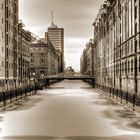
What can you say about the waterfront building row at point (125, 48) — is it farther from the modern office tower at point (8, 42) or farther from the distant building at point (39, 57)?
the distant building at point (39, 57)

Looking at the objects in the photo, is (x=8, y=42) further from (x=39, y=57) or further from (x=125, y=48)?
(x=39, y=57)

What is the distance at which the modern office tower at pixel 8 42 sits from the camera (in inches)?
2680

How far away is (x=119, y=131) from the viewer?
24375 mm

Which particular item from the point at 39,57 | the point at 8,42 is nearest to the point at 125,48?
the point at 8,42

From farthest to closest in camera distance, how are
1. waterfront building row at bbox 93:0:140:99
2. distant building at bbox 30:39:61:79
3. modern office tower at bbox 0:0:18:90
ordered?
distant building at bbox 30:39:61:79 → modern office tower at bbox 0:0:18:90 → waterfront building row at bbox 93:0:140:99

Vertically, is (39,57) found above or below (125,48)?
above

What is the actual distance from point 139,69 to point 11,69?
3286cm

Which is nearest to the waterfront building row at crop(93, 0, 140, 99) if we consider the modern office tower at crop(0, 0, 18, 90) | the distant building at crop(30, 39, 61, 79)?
the modern office tower at crop(0, 0, 18, 90)

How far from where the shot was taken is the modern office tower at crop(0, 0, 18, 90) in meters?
68.1

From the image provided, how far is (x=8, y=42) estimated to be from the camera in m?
73.6

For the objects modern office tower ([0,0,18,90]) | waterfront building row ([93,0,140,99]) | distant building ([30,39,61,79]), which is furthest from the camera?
distant building ([30,39,61,79])

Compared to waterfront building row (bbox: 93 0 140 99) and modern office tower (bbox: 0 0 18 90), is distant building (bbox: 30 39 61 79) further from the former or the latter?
modern office tower (bbox: 0 0 18 90)

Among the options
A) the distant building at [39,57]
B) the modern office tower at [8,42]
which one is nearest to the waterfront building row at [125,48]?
the modern office tower at [8,42]

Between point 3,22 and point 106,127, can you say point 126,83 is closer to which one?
point 3,22
